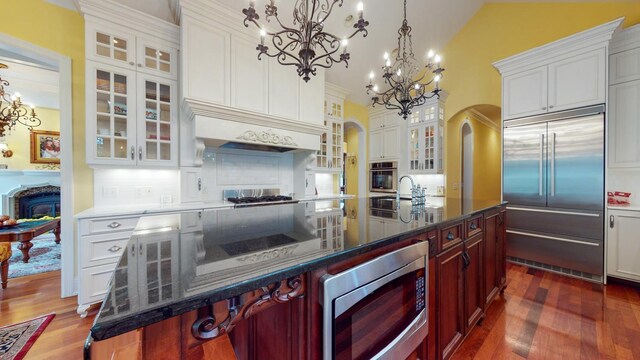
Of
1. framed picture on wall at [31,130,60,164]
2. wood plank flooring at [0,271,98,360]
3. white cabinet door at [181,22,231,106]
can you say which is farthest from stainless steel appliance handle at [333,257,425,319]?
framed picture on wall at [31,130,60,164]

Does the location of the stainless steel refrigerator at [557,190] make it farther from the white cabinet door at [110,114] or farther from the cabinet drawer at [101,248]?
the white cabinet door at [110,114]

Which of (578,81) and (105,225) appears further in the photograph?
(578,81)

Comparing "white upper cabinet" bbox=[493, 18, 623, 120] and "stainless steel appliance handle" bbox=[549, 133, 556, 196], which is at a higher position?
"white upper cabinet" bbox=[493, 18, 623, 120]

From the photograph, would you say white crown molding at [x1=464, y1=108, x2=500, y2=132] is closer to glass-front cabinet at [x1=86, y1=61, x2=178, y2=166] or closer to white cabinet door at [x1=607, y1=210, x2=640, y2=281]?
white cabinet door at [x1=607, y1=210, x2=640, y2=281]

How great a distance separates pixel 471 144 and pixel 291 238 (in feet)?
18.2

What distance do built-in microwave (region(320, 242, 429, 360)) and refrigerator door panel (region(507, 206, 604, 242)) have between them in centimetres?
295

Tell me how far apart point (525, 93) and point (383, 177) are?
2.67m

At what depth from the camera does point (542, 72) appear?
121 inches

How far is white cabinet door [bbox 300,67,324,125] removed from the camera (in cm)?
361

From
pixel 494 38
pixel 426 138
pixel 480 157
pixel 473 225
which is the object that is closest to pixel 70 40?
pixel 473 225

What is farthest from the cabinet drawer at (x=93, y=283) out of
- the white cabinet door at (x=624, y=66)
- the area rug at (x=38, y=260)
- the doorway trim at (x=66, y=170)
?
the white cabinet door at (x=624, y=66)

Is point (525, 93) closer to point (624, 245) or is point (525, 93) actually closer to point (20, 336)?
point (624, 245)

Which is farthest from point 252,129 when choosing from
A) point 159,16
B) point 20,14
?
point 20,14

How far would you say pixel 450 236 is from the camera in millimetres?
1398
